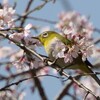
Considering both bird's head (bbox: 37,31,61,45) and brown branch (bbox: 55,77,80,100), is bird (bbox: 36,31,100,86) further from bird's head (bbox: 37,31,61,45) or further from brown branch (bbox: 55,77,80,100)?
brown branch (bbox: 55,77,80,100)

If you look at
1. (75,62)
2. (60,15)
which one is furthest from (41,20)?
(60,15)

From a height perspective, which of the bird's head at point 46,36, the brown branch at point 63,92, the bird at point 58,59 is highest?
the brown branch at point 63,92

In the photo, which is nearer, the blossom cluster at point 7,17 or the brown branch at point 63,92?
the blossom cluster at point 7,17

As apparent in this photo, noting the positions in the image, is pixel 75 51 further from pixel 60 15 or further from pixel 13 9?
pixel 60 15

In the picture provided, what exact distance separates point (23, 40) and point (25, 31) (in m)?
0.10

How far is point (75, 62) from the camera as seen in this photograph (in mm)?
3594

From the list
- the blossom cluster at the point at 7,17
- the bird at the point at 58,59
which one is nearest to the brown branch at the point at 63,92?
the bird at the point at 58,59

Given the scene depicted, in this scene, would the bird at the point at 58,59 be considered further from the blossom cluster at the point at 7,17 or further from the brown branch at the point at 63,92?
the brown branch at the point at 63,92

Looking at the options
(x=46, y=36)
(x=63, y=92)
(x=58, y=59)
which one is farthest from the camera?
(x=63, y=92)

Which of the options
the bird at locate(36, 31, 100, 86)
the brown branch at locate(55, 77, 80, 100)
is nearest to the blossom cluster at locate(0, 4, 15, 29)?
the bird at locate(36, 31, 100, 86)

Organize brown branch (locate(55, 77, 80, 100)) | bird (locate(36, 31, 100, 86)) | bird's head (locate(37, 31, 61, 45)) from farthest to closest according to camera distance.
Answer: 1. brown branch (locate(55, 77, 80, 100))
2. bird's head (locate(37, 31, 61, 45))
3. bird (locate(36, 31, 100, 86))

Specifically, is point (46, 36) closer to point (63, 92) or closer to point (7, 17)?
point (7, 17)

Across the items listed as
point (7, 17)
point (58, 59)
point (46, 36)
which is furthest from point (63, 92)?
point (7, 17)

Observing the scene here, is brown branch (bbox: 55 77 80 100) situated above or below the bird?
above
